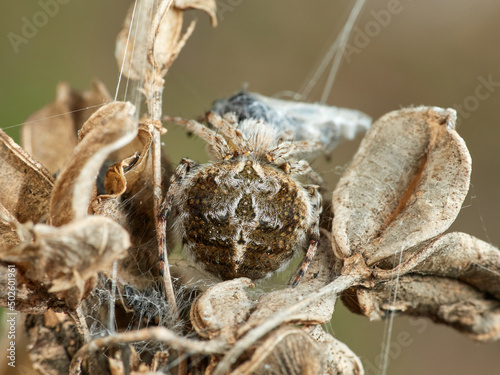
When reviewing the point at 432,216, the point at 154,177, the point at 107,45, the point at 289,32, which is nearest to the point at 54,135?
the point at 154,177

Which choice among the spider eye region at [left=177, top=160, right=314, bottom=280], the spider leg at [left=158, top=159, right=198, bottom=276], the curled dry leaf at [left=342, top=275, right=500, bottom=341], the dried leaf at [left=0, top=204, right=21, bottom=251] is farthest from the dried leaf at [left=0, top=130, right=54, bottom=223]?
the curled dry leaf at [left=342, top=275, right=500, bottom=341]

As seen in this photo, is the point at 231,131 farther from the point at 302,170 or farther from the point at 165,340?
the point at 165,340

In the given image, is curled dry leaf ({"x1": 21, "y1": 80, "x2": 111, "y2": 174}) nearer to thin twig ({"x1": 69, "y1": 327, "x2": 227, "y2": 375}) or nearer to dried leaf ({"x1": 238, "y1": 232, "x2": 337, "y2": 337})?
thin twig ({"x1": 69, "y1": 327, "x2": 227, "y2": 375})

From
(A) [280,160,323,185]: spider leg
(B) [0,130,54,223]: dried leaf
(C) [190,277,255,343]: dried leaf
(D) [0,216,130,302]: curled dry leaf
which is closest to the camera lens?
(D) [0,216,130,302]: curled dry leaf

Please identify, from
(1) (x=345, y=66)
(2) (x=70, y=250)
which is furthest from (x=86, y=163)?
(1) (x=345, y=66)

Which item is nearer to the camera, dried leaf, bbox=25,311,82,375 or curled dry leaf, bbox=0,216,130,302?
curled dry leaf, bbox=0,216,130,302

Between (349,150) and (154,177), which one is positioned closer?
→ (154,177)

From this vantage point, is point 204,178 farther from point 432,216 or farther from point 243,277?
point 432,216

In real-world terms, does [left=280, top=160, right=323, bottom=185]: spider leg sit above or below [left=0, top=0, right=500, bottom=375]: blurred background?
below
